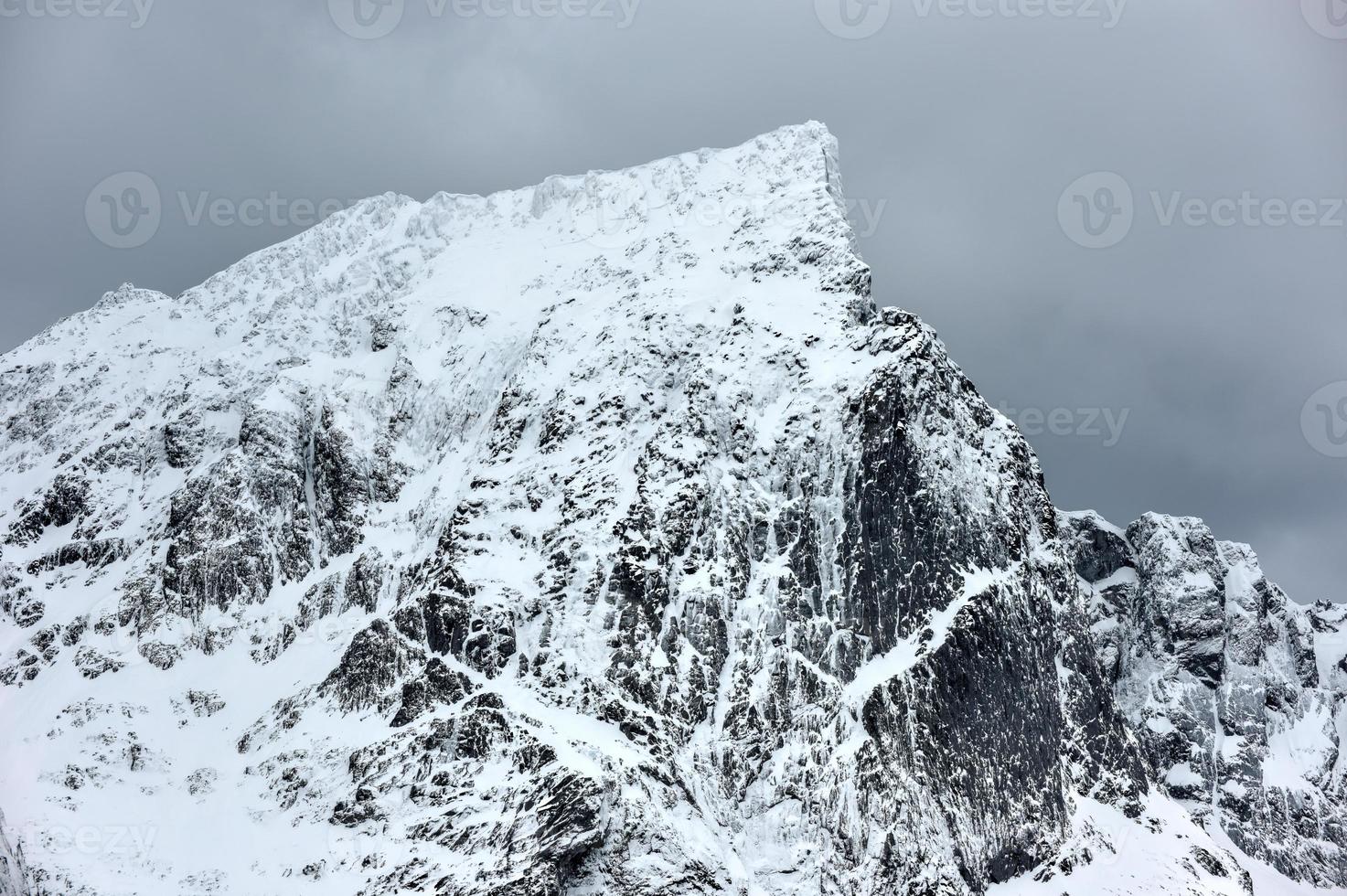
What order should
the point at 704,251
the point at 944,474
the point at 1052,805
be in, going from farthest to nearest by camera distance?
the point at 704,251 → the point at 944,474 → the point at 1052,805

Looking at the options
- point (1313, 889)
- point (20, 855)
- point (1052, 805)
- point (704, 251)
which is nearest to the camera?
point (20, 855)

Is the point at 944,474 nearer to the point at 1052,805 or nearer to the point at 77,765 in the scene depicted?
the point at 1052,805

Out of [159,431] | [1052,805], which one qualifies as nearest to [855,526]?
[1052,805]

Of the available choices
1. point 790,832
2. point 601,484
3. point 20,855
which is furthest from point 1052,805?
point 20,855

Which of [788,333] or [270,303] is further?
[270,303]

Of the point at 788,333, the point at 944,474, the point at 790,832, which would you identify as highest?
the point at 788,333

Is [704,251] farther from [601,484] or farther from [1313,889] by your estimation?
[1313,889]

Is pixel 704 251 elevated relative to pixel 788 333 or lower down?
elevated
